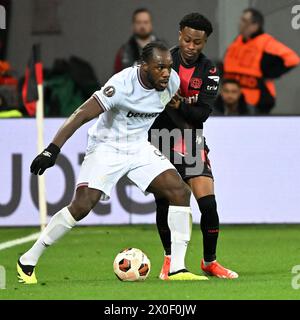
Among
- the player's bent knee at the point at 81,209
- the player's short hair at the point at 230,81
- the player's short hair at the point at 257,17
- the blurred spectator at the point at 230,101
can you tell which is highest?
the player's short hair at the point at 257,17

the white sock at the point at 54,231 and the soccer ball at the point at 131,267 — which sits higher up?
the white sock at the point at 54,231

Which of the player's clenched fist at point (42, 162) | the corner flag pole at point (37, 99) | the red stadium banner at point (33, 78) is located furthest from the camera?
the red stadium banner at point (33, 78)

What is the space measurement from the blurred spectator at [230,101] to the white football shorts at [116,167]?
15.7 ft

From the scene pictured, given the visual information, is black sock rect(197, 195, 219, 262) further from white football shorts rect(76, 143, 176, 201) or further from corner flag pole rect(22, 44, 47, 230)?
corner flag pole rect(22, 44, 47, 230)

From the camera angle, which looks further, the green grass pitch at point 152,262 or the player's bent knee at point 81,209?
the player's bent knee at point 81,209

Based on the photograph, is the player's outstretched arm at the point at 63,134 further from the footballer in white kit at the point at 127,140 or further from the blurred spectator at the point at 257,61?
the blurred spectator at the point at 257,61

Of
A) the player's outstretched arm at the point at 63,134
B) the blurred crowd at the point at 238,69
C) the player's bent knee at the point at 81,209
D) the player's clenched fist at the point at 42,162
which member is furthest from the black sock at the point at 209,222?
the blurred crowd at the point at 238,69

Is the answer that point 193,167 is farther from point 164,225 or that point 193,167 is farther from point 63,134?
point 63,134

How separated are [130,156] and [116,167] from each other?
0.14 metres

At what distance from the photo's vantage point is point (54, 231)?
8.96 meters

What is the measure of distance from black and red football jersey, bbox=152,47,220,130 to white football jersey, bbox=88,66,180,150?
0.94 ft

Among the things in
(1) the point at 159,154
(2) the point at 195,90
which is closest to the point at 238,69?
(2) the point at 195,90

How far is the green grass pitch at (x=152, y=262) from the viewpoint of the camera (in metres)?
8.09
